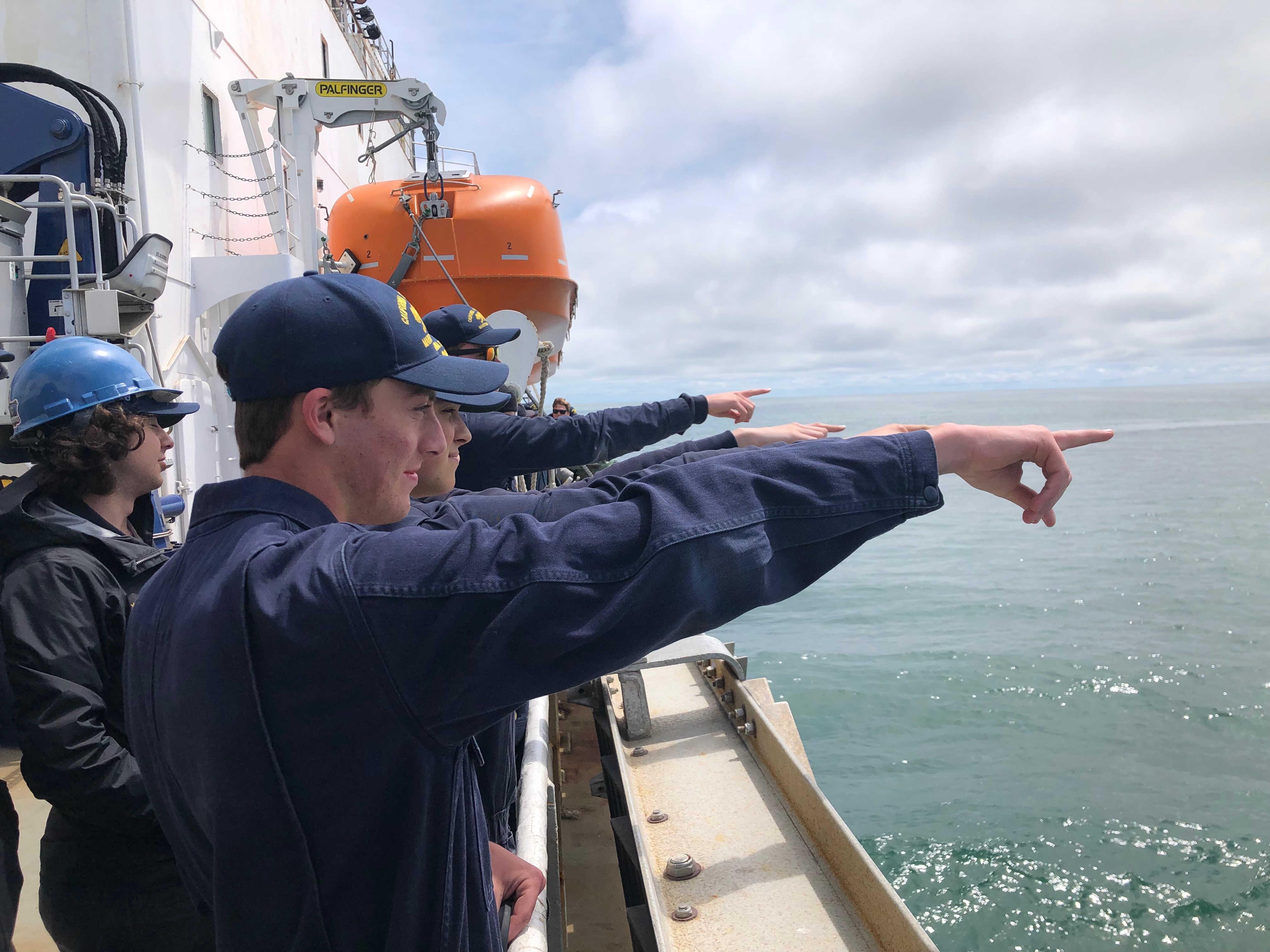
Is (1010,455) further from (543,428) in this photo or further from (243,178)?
(243,178)

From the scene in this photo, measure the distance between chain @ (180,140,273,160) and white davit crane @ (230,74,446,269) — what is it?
4.0 inches

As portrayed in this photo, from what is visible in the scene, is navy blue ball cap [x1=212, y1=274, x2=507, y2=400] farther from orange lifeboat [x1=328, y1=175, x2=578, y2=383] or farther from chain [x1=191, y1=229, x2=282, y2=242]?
chain [x1=191, y1=229, x2=282, y2=242]

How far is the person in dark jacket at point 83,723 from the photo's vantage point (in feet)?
5.81

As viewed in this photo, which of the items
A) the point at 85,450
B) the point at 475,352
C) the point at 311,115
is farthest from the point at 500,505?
the point at 311,115

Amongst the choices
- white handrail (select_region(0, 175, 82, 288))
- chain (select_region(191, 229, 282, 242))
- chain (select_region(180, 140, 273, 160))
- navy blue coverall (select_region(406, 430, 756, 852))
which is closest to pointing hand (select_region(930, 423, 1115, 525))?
navy blue coverall (select_region(406, 430, 756, 852))

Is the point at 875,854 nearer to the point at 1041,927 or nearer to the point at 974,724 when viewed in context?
the point at 1041,927

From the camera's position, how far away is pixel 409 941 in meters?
0.97

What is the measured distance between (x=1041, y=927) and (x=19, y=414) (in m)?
6.04

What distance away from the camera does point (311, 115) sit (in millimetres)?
8125

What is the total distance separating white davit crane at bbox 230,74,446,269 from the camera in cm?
787

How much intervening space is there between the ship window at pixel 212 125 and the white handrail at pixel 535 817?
758cm

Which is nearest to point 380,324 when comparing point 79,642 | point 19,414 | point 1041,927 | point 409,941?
point 409,941

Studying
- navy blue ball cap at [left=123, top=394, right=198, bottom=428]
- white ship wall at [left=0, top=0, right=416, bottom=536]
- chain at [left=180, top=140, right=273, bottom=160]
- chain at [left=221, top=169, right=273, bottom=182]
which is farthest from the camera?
chain at [left=221, top=169, right=273, bottom=182]

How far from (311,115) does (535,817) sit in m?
8.21
